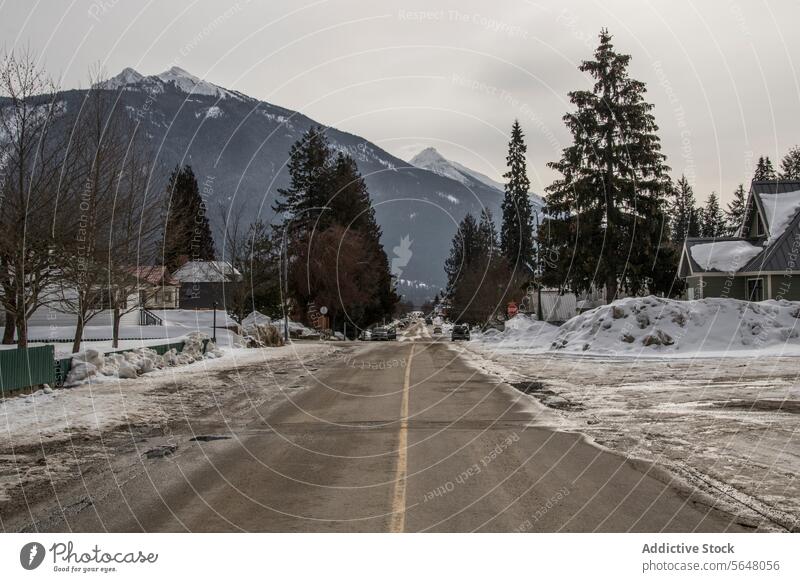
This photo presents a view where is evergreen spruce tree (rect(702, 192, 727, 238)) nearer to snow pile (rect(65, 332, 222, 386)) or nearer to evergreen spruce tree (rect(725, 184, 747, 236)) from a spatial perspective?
evergreen spruce tree (rect(725, 184, 747, 236))

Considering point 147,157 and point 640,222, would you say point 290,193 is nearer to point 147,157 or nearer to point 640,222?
point 640,222

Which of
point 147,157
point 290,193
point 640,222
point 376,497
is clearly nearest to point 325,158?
point 290,193

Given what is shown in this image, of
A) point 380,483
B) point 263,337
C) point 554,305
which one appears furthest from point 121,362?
point 554,305

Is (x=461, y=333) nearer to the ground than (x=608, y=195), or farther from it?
nearer to the ground

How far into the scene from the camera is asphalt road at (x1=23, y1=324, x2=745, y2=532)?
6.59m

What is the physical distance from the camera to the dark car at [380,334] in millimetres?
69375

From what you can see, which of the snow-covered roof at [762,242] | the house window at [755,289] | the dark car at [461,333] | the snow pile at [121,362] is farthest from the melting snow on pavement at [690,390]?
the dark car at [461,333]

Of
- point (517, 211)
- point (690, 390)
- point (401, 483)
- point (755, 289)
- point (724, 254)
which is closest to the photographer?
point (401, 483)

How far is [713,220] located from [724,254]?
256 feet

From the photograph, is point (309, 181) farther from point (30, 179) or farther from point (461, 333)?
point (30, 179)

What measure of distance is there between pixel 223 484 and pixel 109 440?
161 inches

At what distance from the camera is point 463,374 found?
24.2 meters

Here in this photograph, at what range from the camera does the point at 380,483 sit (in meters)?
8.15

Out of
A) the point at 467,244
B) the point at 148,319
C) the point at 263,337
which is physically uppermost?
the point at 467,244
